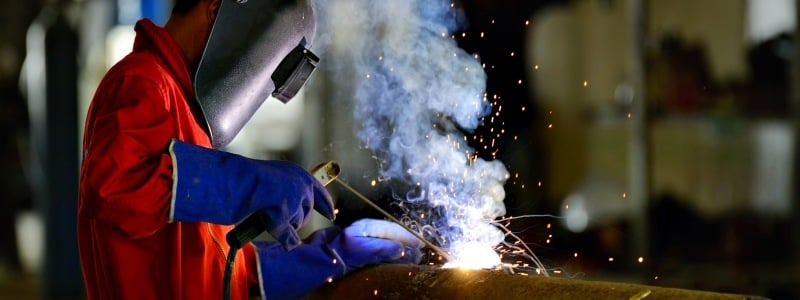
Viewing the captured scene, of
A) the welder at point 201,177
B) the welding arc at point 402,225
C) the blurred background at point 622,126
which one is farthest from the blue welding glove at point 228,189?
the blurred background at point 622,126

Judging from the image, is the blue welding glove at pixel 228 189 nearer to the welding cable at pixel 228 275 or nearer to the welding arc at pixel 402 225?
the welding cable at pixel 228 275

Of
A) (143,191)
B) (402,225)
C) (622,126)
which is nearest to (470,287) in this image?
(402,225)

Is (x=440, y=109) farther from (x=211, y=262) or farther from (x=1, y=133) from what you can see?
(x=1, y=133)

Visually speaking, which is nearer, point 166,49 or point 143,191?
point 143,191

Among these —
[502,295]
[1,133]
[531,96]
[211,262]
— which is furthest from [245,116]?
[1,133]

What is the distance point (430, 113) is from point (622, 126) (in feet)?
14.0

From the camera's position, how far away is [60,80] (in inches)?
301

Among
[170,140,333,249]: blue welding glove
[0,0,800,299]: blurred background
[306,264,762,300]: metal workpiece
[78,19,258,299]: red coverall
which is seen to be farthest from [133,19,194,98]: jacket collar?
[0,0,800,299]: blurred background

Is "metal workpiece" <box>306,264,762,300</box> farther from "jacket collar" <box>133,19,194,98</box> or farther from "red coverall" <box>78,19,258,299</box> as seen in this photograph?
"jacket collar" <box>133,19,194,98</box>

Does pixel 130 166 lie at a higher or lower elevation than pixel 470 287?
higher

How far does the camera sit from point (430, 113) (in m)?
3.18

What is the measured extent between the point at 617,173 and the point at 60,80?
413 centimetres

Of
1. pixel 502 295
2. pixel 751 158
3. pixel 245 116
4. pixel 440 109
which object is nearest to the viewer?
pixel 502 295

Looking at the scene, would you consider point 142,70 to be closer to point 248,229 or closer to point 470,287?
point 248,229
